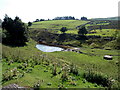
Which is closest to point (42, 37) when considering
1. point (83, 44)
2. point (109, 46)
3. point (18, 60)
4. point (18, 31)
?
point (83, 44)

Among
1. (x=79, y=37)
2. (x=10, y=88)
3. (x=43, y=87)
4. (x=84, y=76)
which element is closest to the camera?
(x=10, y=88)

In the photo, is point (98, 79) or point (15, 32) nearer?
point (98, 79)

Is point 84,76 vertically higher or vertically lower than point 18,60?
lower

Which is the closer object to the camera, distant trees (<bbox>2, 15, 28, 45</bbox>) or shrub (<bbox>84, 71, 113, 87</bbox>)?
shrub (<bbox>84, 71, 113, 87</bbox>)

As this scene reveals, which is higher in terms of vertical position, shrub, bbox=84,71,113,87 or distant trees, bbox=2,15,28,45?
distant trees, bbox=2,15,28,45

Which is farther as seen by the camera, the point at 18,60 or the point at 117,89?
the point at 18,60

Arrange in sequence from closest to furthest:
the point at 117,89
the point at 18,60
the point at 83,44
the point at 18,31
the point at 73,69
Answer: the point at 117,89
the point at 73,69
the point at 18,60
the point at 18,31
the point at 83,44

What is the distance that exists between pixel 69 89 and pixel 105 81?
22.6 feet

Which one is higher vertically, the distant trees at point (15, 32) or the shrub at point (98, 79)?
the distant trees at point (15, 32)

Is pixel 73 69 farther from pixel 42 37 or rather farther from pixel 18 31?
pixel 42 37

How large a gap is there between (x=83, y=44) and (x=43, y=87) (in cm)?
8869

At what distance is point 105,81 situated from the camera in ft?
63.8

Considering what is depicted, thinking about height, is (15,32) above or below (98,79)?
above

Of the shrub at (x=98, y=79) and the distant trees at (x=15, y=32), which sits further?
the distant trees at (x=15, y=32)
